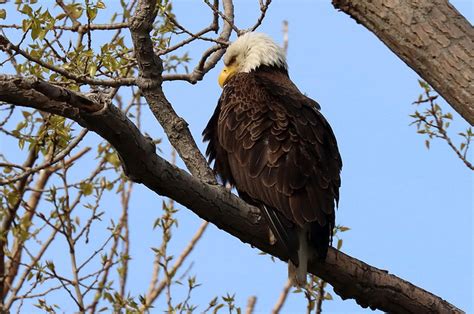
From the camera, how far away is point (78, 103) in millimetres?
3771

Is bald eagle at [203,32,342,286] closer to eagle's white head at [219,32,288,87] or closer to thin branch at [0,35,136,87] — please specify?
eagle's white head at [219,32,288,87]

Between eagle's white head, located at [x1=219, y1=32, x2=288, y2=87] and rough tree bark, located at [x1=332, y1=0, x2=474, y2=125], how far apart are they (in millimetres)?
2416

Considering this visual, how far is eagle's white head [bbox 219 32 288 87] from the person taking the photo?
632 centimetres

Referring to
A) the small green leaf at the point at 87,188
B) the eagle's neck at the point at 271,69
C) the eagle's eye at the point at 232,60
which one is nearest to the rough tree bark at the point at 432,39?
the eagle's neck at the point at 271,69

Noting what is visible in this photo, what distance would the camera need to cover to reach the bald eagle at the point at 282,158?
4.94m

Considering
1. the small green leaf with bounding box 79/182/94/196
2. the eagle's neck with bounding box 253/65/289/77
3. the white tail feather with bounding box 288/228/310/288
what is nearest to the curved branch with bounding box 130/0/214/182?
the white tail feather with bounding box 288/228/310/288

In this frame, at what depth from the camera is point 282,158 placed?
17.1ft

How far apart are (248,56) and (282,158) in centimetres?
138

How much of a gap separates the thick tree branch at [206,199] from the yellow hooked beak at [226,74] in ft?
5.63

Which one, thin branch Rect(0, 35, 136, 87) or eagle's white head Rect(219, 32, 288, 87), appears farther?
eagle's white head Rect(219, 32, 288, 87)

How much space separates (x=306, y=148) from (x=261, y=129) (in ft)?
0.96

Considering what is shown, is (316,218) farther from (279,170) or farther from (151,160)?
(151,160)

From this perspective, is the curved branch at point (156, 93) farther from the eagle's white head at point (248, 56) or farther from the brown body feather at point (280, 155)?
the eagle's white head at point (248, 56)

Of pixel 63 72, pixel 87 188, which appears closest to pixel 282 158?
pixel 63 72
